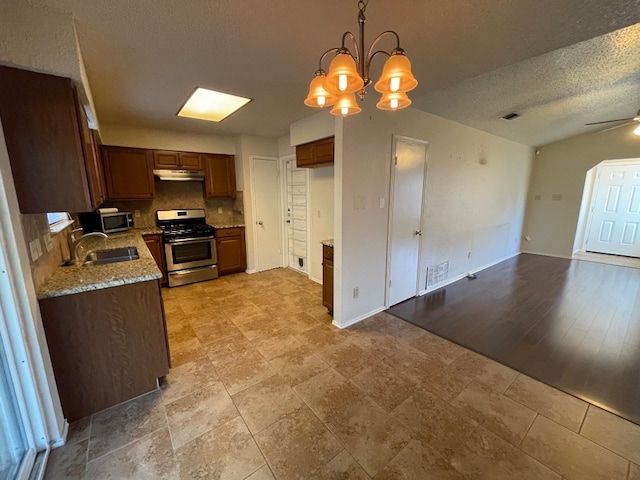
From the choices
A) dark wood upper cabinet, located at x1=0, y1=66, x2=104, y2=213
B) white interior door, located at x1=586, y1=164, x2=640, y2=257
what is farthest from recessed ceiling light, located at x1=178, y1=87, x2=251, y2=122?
white interior door, located at x1=586, y1=164, x2=640, y2=257

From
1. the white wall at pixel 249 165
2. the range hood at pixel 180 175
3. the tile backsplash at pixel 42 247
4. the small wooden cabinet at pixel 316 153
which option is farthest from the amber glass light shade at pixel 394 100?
the range hood at pixel 180 175

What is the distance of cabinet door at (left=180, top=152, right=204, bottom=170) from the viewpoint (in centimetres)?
412

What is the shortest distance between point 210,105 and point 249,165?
1.29 meters

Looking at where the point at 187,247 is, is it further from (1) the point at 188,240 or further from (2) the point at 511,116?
(2) the point at 511,116

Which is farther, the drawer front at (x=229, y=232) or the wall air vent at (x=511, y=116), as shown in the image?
the drawer front at (x=229, y=232)

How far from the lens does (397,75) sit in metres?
1.18

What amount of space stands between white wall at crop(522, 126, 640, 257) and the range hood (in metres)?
7.30

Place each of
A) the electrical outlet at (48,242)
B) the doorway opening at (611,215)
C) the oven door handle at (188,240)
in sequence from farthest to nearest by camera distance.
→ the doorway opening at (611,215) < the oven door handle at (188,240) < the electrical outlet at (48,242)

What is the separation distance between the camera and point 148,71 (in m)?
2.05

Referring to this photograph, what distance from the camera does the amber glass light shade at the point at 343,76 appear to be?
45.0 inches

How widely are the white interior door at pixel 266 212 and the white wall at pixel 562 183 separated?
19.8 feet

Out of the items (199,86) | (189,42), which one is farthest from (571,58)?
(199,86)

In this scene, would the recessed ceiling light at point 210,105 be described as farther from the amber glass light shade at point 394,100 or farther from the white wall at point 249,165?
the amber glass light shade at point 394,100

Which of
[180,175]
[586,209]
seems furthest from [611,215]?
[180,175]
